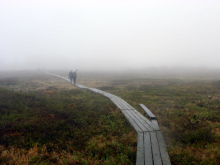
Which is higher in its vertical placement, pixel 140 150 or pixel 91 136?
pixel 140 150

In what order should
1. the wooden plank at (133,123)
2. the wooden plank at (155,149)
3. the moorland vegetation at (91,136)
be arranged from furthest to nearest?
the wooden plank at (133,123) → the moorland vegetation at (91,136) → the wooden plank at (155,149)

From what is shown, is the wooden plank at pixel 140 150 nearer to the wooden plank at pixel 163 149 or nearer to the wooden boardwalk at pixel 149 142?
the wooden boardwalk at pixel 149 142

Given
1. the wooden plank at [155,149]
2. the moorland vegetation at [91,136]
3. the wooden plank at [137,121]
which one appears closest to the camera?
the wooden plank at [155,149]

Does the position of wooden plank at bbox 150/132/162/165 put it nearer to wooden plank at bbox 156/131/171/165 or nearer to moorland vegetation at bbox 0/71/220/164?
wooden plank at bbox 156/131/171/165

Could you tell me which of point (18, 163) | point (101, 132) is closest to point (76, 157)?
point (18, 163)

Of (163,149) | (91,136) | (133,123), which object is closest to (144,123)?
(133,123)

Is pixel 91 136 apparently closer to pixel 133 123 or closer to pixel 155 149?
pixel 133 123

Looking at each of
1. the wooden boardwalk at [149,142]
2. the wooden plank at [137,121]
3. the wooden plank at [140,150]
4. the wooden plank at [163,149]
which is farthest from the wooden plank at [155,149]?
the wooden plank at [137,121]

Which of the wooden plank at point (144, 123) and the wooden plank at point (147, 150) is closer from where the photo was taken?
the wooden plank at point (147, 150)

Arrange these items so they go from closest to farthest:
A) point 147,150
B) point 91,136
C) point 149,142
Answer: point 147,150
point 149,142
point 91,136

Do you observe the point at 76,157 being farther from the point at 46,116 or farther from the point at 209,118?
the point at 209,118

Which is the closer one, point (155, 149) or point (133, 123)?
point (155, 149)

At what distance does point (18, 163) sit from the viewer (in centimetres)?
546

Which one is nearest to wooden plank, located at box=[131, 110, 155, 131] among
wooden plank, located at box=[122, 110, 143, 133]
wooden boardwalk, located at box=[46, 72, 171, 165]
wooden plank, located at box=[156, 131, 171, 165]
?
wooden boardwalk, located at box=[46, 72, 171, 165]
